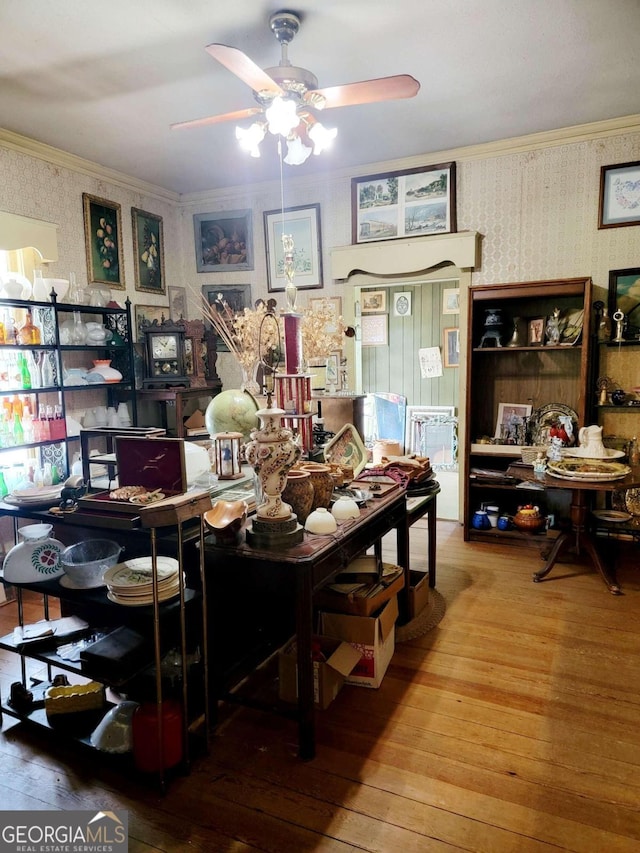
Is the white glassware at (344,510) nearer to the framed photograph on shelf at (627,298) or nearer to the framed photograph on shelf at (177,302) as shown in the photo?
the framed photograph on shelf at (627,298)

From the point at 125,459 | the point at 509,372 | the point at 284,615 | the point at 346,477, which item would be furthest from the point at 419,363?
the point at 125,459

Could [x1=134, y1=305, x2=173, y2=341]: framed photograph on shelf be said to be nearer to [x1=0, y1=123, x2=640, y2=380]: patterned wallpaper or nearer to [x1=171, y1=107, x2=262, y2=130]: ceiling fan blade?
[x1=0, y1=123, x2=640, y2=380]: patterned wallpaper

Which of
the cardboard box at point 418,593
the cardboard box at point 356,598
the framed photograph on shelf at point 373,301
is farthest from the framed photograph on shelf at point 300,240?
the cardboard box at point 356,598

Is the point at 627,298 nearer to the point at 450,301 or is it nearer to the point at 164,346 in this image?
the point at 450,301

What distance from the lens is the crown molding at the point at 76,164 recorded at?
12.3 feet

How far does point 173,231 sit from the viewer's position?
17.5 ft

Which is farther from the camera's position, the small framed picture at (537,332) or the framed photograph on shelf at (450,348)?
the framed photograph on shelf at (450,348)

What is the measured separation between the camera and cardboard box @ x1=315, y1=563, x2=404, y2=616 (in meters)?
2.36

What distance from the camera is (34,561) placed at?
2088mm

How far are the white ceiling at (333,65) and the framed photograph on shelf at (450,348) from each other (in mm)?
1660

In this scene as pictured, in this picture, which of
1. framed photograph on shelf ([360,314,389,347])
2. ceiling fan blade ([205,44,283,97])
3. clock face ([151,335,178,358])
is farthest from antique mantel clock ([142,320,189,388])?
ceiling fan blade ([205,44,283,97])

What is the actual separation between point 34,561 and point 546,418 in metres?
3.62

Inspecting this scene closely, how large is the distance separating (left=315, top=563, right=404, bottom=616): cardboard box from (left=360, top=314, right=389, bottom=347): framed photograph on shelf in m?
3.42

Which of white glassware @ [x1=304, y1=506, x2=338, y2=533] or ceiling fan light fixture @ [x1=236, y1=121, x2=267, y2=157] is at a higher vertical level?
ceiling fan light fixture @ [x1=236, y1=121, x2=267, y2=157]
